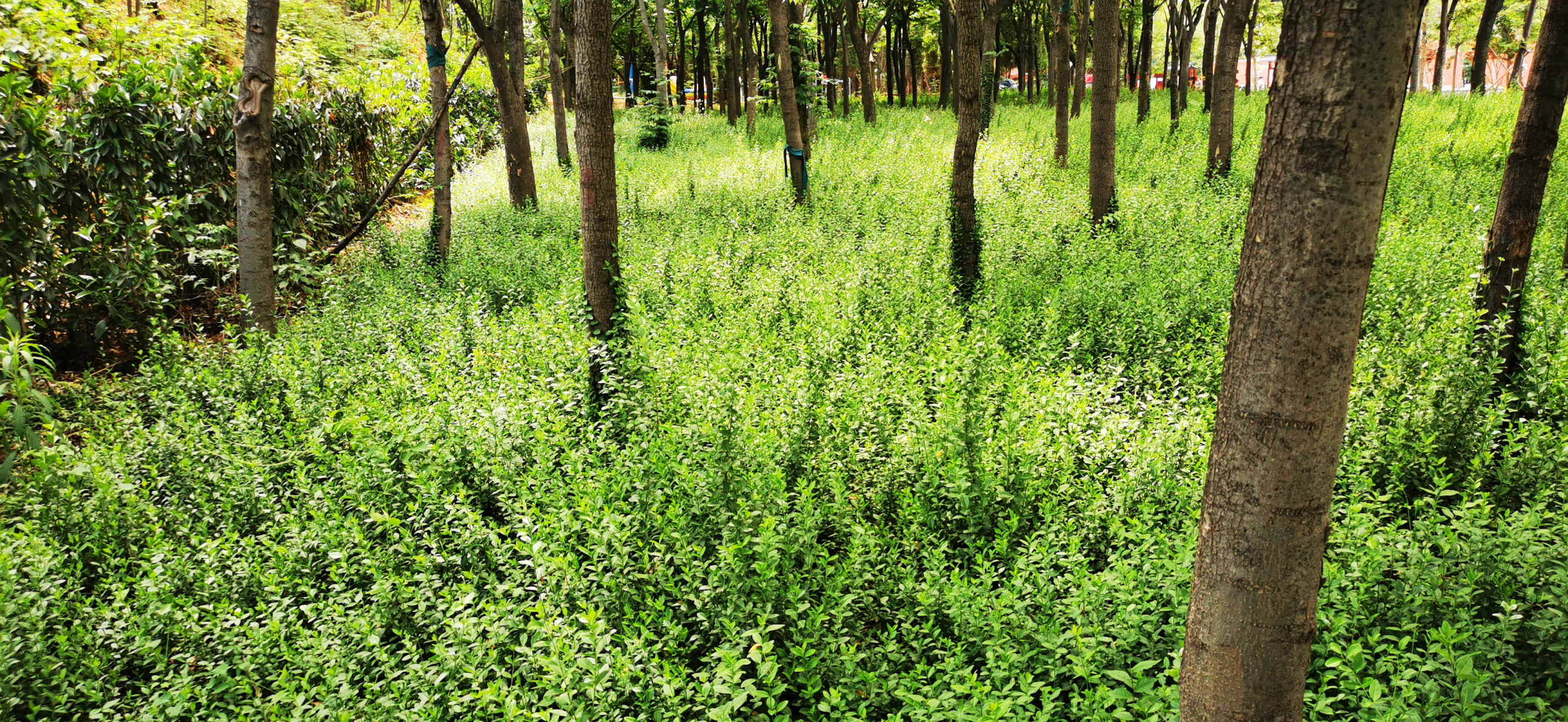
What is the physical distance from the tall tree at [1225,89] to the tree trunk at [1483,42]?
14.2 m

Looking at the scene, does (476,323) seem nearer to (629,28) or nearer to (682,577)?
(682,577)

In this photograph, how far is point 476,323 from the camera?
7137 mm

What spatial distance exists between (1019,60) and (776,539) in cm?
3903

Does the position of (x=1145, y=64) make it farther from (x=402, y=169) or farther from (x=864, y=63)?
(x=402, y=169)

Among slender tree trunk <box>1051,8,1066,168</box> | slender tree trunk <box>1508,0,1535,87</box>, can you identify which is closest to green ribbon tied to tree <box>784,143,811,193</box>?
slender tree trunk <box>1051,8,1066,168</box>

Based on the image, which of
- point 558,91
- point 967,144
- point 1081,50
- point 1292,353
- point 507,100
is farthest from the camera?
point 1081,50

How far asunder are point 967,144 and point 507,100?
23.0ft

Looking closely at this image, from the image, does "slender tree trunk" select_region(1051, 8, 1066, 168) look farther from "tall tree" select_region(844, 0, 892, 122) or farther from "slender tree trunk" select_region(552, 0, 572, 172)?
"slender tree trunk" select_region(552, 0, 572, 172)

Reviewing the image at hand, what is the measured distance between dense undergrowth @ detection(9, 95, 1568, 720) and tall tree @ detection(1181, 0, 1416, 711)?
689 mm

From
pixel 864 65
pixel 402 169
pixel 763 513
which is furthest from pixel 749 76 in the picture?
pixel 763 513

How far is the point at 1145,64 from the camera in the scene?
74.8 feet

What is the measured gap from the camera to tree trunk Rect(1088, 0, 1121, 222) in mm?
10469

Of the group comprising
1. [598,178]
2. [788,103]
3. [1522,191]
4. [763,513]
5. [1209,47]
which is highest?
[1209,47]

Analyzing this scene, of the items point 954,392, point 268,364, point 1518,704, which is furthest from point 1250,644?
point 268,364
